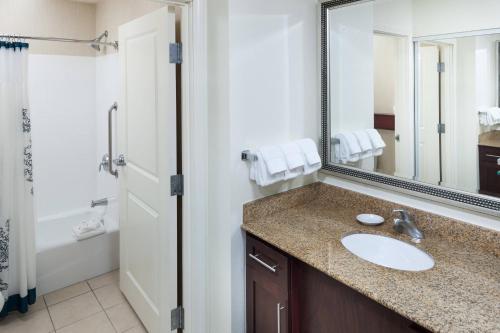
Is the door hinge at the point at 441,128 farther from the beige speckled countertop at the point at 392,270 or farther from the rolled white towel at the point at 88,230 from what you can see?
the rolled white towel at the point at 88,230

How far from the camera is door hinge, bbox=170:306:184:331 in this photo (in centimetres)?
184

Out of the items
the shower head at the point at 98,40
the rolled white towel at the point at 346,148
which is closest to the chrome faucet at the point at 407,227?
the rolled white towel at the point at 346,148

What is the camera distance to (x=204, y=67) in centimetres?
163

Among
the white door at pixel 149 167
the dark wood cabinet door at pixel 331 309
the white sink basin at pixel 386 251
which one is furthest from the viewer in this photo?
the white door at pixel 149 167

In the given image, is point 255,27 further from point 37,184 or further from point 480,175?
point 37,184

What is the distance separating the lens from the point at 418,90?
5.05 feet

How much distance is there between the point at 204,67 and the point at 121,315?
5.47ft

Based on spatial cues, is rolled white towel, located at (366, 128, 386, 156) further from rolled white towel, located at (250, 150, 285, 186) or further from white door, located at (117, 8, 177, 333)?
white door, located at (117, 8, 177, 333)

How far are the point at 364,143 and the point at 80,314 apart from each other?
2.04 m

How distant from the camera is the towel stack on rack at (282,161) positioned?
5.31 feet

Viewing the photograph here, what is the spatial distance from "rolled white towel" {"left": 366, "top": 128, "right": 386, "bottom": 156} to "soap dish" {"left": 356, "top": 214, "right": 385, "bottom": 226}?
305 mm

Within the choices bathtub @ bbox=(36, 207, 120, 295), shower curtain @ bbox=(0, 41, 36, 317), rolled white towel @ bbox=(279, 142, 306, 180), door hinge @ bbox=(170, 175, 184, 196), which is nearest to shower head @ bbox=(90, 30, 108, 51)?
shower curtain @ bbox=(0, 41, 36, 317)

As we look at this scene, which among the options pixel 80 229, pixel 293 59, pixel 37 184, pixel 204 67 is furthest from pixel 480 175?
pixel 37 184

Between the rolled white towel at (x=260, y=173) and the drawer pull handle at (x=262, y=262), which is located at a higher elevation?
the rolled white towel at (x=260, y=173)
